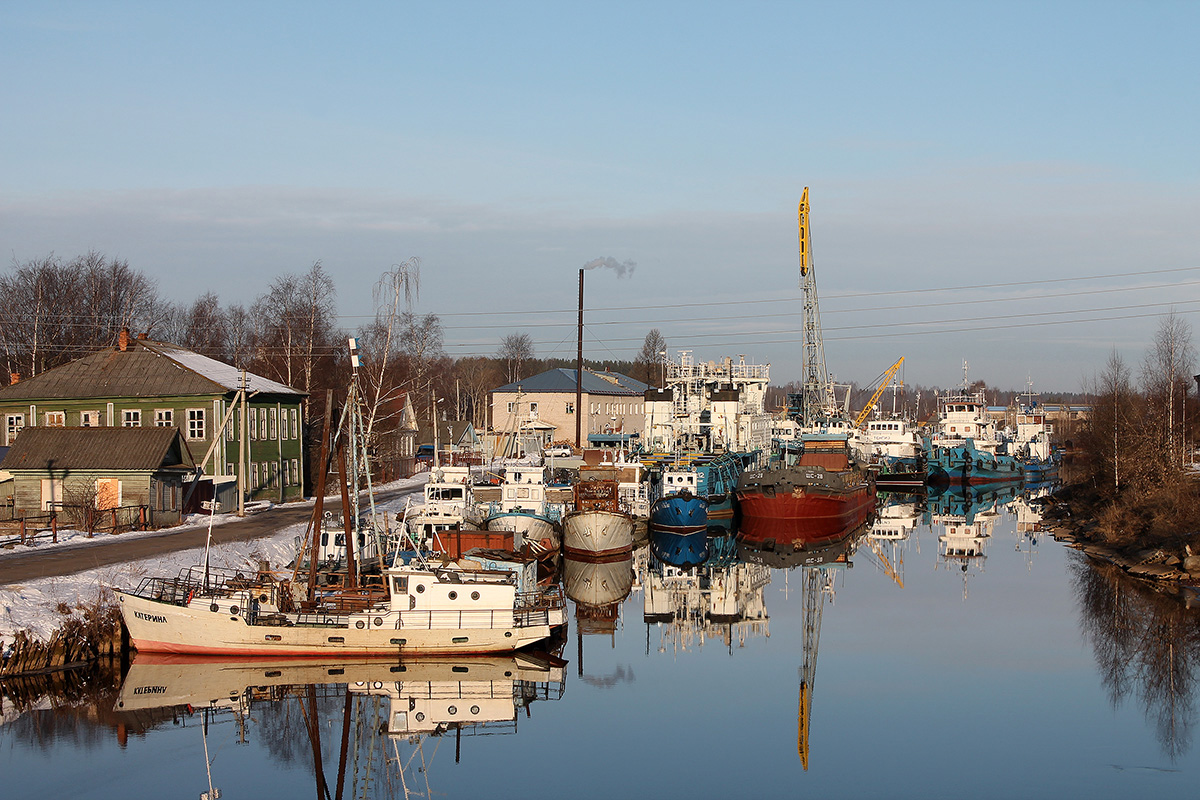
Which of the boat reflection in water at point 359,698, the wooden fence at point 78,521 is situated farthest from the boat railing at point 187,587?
the wooden fence at point 78,521

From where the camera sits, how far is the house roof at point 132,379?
156 feet

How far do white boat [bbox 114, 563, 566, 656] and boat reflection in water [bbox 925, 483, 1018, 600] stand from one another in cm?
1920

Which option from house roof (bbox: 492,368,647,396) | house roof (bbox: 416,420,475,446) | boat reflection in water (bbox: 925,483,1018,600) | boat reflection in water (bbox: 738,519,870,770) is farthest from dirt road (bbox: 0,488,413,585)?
house roof (bbox: 492,368,647,396)

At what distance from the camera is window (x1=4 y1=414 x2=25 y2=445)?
48344 millimetres

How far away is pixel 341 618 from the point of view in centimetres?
2623

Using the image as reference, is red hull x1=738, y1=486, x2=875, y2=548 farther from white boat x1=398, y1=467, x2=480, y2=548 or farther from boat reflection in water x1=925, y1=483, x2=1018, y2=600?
white boat x1=398, y1=467, x2=480, y2=548

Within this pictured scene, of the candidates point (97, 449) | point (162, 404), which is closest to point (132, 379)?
point (162, 404)

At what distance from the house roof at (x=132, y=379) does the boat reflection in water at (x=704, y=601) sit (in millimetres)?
19860

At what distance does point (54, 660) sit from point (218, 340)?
220 feet

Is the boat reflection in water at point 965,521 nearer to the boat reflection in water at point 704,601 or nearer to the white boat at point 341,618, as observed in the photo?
the boat reflection in water at point 704,601

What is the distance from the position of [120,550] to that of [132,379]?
1746 centimetres

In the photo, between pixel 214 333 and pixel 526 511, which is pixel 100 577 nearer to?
pixel 526 511

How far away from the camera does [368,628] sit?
85.7 ft

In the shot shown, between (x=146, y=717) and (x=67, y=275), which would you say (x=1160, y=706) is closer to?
(x=146, y=717)
